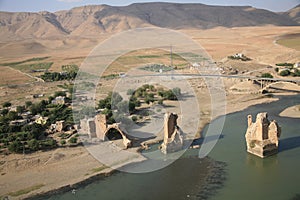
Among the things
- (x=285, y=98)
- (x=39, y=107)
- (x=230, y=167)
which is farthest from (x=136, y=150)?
(x=285, y=98)

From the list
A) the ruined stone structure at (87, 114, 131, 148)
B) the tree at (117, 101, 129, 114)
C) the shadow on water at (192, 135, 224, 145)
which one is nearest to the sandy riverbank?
the shadow on water at (192, 135, 224, 145)

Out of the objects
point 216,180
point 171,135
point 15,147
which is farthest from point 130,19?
point 216,180

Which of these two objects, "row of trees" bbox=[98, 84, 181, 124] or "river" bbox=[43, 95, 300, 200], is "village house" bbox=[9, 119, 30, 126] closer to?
"row of trees" bbox=[98, 84, 181, 124]

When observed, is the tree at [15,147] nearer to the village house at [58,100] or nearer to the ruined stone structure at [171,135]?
the ruined stone structure at [171,135]

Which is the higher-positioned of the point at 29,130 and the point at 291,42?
the point at 291,42

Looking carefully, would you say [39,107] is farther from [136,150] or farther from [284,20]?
[284,20]

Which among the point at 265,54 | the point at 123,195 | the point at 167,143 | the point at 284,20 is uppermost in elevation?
the point at 284,20

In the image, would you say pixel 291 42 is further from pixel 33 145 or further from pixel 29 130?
pixel 33 145

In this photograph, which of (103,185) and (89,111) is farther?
(89,111)
